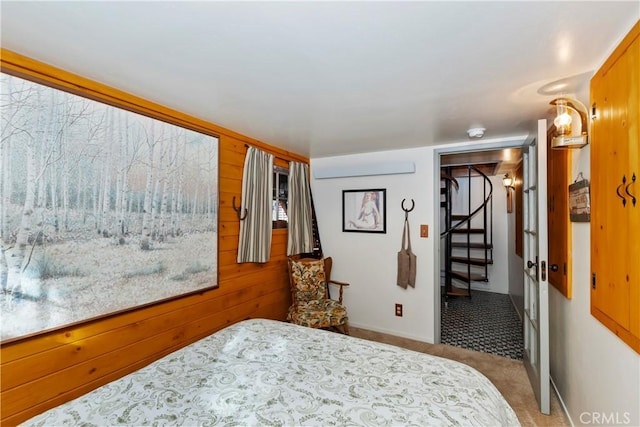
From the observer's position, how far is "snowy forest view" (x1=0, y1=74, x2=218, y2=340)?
1383 mm

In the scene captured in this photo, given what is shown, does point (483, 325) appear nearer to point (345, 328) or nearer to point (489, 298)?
point (489, 298)

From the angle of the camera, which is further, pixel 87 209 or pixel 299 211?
pixel 299 211

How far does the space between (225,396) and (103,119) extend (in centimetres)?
165

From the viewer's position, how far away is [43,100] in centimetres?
147

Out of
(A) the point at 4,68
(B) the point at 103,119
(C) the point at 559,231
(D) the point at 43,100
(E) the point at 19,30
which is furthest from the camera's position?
(C) the point at 559,231

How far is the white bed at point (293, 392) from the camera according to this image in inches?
42.6

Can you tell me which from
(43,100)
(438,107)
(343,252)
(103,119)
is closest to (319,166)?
(343,252)

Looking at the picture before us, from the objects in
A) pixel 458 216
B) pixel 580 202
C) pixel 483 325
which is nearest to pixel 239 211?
pixel 580 202

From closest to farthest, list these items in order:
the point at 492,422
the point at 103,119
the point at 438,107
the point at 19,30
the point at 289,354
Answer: the point at 492,422, the point at 19,30, the point at 289,354, the point at 103,119, the point at 438,107

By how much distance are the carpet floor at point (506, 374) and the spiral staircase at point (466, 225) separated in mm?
2167

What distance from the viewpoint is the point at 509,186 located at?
5.03 metres

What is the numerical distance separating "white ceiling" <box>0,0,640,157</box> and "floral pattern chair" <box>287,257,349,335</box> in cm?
174

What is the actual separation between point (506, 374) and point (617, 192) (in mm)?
2004

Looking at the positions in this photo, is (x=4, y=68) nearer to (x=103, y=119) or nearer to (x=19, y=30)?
(x=19, y=30)
